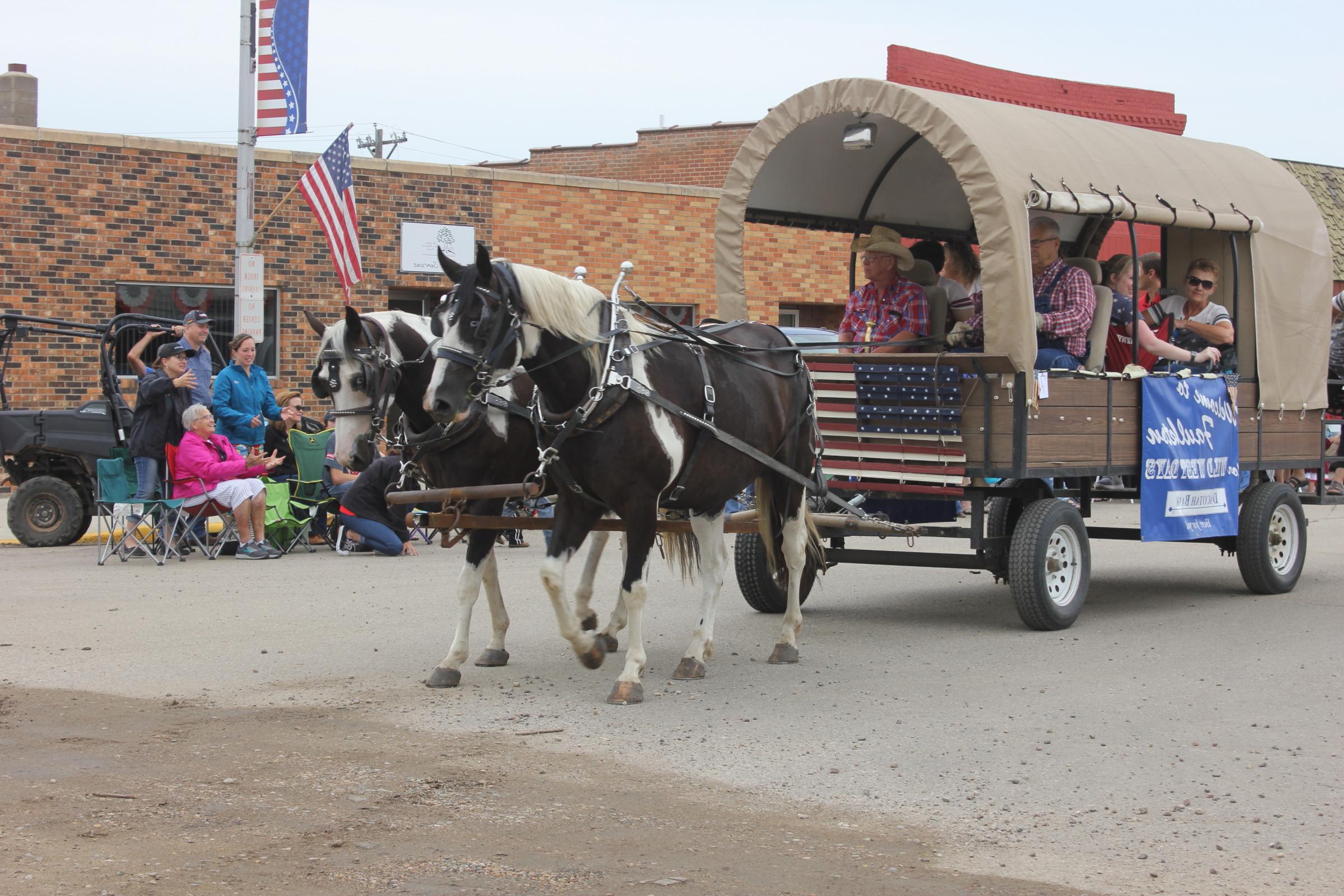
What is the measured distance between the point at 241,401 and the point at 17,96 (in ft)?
42.7

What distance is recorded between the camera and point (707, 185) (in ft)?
97.9

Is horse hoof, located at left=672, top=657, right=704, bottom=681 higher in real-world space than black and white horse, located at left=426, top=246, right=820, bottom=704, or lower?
lower

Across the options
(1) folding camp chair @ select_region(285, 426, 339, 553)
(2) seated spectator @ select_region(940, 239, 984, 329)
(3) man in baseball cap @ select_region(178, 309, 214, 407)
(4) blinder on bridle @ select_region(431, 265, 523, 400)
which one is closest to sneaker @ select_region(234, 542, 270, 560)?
(1) folding camp chair @ select_region(285, 426, 339, 553)

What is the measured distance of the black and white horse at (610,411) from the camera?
6.59 metres

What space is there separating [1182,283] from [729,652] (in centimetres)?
536

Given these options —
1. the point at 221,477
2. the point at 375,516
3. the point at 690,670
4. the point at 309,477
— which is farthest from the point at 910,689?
the point at 309,477

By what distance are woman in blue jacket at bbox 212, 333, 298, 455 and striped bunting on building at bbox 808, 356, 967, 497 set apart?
22.0ft

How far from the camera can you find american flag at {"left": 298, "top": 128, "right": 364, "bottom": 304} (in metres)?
18.0

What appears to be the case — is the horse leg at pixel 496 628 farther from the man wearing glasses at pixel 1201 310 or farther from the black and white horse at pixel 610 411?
the man wearing glasses at pixel 1201 310

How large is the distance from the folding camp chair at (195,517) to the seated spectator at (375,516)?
104 cm

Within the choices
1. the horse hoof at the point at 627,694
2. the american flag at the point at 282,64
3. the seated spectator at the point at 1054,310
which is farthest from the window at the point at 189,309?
the horse hoof at the point at 627,694

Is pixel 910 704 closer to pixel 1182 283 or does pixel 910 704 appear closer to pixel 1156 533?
pixel 1156 533

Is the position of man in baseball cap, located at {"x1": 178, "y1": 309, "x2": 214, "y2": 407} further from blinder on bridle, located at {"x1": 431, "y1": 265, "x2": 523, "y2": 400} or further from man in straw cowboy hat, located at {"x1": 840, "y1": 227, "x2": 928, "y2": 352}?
blinder on bridle, located at {"x1": 431, "y1": 265, "x2": 523, "y2": 400}

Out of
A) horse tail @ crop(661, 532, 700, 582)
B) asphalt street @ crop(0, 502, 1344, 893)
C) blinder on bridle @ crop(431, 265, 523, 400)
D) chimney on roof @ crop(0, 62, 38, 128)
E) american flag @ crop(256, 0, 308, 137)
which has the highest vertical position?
chimney on roof @ crop(0, 62, 38, 128)
